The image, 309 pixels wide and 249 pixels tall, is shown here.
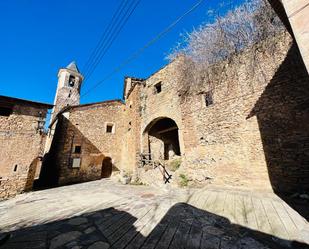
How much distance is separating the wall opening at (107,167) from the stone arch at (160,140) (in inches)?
185

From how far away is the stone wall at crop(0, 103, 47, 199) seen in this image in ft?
21.9

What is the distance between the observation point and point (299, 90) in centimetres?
475

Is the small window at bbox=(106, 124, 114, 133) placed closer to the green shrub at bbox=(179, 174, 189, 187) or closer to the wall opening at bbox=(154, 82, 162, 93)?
the wall opening at bbox=(154, 82, 162, 93)

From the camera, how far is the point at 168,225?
3051 mm

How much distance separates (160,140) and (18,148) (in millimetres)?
7919

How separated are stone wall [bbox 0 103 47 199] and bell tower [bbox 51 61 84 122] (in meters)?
14.7

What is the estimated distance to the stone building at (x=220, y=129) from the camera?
4805 mm

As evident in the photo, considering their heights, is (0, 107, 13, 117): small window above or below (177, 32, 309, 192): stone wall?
above

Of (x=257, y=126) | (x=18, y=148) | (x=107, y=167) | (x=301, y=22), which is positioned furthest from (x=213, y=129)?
(x=107, y=167)

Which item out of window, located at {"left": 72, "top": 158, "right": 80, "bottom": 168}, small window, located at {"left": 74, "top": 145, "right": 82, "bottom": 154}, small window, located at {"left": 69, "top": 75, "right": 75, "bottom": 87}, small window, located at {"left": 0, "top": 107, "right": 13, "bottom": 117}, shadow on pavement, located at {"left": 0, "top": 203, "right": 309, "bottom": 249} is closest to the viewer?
shadow on pavement, located at {"left": 0, "top": 203, "right": 309, "bottom": 249}

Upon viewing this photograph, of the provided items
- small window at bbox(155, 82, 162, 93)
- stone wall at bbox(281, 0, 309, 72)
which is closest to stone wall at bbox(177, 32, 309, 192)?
small window at bbox(155, 82, 162, 93)

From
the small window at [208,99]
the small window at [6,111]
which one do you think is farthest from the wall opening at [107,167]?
the small window at [208,99]

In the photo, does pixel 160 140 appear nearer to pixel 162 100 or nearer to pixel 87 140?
pixel 162 100

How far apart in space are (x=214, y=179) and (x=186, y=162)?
1.53 meters
